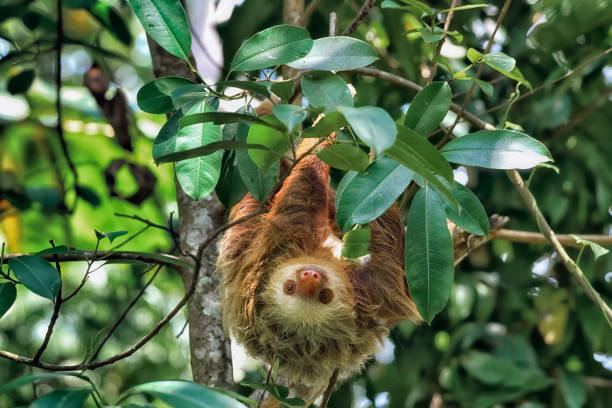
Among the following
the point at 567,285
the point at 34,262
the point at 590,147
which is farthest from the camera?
the point at 567,285

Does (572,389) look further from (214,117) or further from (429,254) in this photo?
(214,117)

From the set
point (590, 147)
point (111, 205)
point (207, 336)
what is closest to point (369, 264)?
point (207, 336)

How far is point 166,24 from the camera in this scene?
212cm

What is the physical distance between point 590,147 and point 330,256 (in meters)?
2.53

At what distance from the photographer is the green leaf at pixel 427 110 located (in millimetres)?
2102

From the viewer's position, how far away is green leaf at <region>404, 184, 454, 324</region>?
2035 mm

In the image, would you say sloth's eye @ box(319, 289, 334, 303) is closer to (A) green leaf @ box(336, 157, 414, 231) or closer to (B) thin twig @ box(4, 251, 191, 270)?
(B) thin twig @ box(4, 251, 191, 270)

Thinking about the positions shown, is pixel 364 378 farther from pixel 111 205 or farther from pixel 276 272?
pixel 111 205

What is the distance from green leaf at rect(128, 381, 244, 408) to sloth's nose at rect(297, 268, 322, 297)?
1.32m

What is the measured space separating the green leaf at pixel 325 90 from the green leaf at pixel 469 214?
45cm

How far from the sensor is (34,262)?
233 centimetres

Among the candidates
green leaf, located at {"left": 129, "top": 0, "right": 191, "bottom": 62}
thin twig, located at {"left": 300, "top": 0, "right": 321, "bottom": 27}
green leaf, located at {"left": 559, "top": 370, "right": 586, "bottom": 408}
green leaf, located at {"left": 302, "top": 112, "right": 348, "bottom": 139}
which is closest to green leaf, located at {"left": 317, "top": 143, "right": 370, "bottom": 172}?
green leaf, located at {"left": 302, "top": 112, "right": 348, "bottom": 139}

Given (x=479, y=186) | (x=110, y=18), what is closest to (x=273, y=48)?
(x=110, y=18)

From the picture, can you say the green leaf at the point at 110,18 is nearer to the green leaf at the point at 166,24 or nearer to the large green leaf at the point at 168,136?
the green leaf at the point at 166,24
